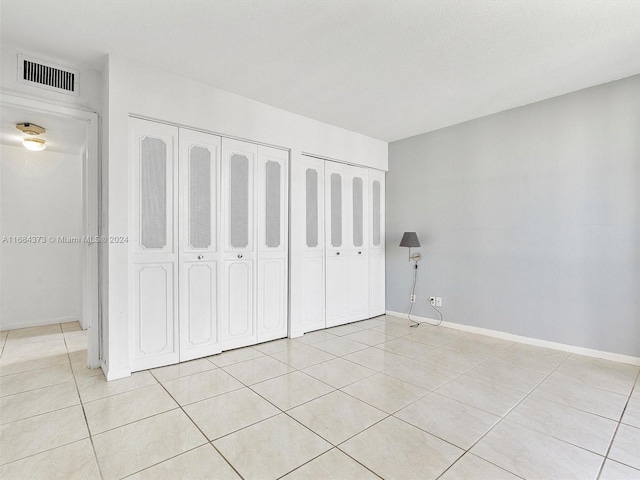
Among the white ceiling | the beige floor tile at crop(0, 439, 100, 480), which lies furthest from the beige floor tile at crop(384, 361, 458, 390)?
the white ceiling

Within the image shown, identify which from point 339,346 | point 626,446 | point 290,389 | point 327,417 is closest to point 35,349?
point 290,389

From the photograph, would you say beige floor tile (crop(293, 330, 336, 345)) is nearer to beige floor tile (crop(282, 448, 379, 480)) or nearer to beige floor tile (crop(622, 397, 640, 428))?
beige floor tile (crop(282, 448, 379, 480))

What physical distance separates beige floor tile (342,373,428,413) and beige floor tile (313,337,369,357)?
71cm

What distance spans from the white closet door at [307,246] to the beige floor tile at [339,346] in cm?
43

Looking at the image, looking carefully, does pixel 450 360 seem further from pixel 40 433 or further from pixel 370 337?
pixel 40 433

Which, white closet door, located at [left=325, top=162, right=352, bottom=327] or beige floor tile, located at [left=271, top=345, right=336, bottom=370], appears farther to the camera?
white closet door, located at [left=325, top=162, right=352, bottom=327]

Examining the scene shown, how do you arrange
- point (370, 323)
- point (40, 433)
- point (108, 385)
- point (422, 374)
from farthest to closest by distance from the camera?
point (370, 323)
point (422, 374)
point (108, 385)
point (40, 433)

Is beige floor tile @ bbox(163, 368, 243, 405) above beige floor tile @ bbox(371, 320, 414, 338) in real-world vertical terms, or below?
above

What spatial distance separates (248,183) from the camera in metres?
3.66

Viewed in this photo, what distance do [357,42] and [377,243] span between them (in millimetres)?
3108

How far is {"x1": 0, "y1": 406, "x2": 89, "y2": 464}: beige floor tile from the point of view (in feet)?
6.03

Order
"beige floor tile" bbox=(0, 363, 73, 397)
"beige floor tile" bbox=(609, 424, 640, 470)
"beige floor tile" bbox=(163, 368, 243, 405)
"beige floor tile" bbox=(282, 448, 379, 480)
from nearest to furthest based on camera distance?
"beige floor tile" bbox=(282, 448, 379, 480), "beige floor tile" bbox=(609, 424, 640, 470), "beige floor tile" bbox=(163, 368, 243, 405), "beige floor tile" bbox=(0, 363, 73, 397)

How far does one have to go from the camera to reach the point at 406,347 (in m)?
3.65

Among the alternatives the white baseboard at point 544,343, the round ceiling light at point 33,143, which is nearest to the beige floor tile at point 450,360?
the white baseboard at point 544,343
